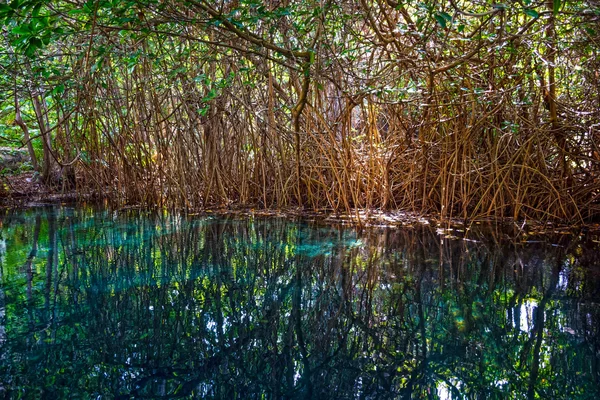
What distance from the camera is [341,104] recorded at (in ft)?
15.1

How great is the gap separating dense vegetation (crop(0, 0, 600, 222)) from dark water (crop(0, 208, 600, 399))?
2.98 feet

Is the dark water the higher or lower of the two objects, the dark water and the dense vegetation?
the lower

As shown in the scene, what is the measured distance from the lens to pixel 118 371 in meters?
1.41

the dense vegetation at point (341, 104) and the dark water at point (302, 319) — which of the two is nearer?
the dark water at point (302, 319)

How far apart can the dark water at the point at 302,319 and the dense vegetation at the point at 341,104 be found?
908 mm

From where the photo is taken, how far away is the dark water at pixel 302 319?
1.37m

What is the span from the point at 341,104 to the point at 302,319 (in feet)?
10.1

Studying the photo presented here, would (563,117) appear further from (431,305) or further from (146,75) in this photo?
(146,75)

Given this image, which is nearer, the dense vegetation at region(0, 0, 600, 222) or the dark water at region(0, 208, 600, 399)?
the dark water at region(0, 208, 600, 399)

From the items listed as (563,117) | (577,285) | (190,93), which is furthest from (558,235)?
(190,93)

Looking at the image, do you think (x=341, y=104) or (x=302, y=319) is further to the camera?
(x=341, y=104)

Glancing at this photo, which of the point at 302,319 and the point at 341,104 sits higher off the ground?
the point at 341,104

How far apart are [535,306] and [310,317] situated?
0.90 metres

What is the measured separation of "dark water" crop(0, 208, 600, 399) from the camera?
4.49ft
